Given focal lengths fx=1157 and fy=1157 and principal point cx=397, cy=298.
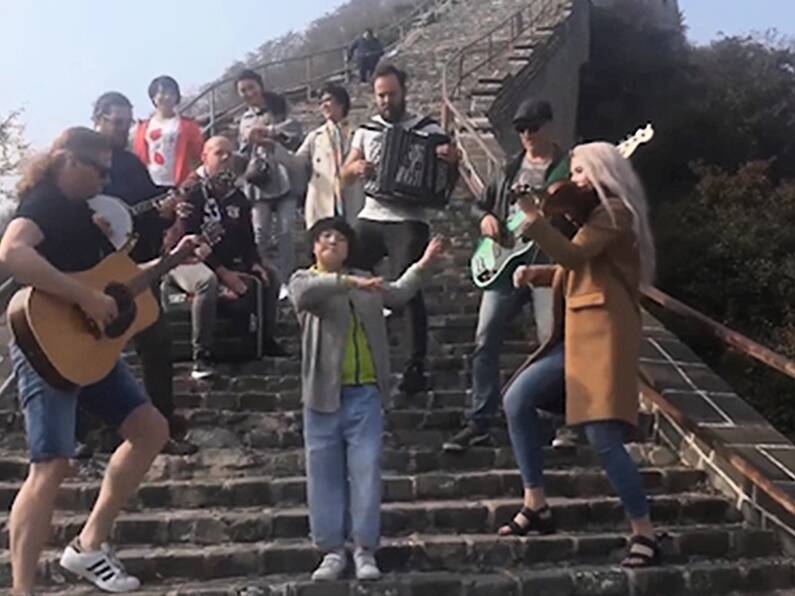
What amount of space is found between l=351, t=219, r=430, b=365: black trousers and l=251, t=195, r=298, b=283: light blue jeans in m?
1.44

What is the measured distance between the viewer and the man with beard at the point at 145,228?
5.76 m

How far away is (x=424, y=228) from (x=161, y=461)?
194cm

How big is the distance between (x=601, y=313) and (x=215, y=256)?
3057mm

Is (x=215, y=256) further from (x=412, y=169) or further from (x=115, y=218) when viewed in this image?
(x=115, y=218)

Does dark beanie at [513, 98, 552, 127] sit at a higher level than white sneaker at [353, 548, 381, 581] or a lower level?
higher

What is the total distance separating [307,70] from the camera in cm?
2661

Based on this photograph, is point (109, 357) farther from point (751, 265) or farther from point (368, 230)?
point (751, 265)

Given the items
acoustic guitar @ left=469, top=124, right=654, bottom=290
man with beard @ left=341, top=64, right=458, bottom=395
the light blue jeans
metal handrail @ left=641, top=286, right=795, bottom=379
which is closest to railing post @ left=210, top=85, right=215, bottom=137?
the light blue jeans

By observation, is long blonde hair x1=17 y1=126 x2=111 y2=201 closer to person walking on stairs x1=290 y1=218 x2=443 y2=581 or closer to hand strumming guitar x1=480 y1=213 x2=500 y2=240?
person walking on stairs x1=290 y1=218 x2=443 y2=581

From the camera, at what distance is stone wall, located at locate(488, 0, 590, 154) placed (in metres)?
19.2

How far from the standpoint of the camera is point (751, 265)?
15617 millimetres

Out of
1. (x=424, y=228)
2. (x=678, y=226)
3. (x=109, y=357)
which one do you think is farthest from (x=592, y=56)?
(x=109, y=357)

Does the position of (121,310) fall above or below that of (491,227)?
below

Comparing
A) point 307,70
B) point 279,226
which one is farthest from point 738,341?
point 307,70
